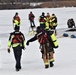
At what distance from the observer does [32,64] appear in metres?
11.7

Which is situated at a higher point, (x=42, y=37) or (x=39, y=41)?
(x=42, y=37)

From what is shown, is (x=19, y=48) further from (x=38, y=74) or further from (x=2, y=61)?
(x=2, y=61)

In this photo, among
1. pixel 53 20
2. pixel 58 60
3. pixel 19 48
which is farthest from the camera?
pixel 53 20

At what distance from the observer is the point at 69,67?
34.6 ft

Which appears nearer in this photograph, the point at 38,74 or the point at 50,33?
the point at 38,74

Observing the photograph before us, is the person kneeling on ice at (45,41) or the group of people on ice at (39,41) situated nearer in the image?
the group of people on ice at (39,41)

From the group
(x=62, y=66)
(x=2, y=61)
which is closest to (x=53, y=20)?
(x=2, y=61)

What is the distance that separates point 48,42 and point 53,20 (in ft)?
37.8

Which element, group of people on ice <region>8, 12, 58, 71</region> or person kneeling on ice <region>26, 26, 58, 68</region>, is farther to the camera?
person kneeling on ice <region>26, 26, 58, 68</region>

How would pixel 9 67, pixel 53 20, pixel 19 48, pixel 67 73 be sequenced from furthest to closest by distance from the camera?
pixel 53 20 → pixel 9 67 → pixel 19 48 → pixel 67 73

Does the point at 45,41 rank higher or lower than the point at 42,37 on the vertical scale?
lower

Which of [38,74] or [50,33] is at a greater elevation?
[50,33]

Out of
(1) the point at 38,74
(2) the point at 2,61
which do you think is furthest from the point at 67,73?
(2) the point at 2,61

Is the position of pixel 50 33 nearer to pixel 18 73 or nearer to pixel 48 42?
pixel 48 42
